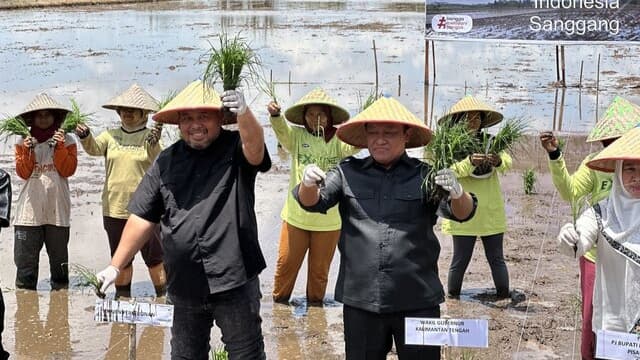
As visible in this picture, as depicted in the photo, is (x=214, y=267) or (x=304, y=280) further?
(x=304, y=280)

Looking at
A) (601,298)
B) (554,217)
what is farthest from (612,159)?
(554,217)

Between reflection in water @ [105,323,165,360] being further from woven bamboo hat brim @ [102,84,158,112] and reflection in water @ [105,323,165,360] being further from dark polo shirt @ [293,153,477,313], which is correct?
dark polo shirt @ [293,153,477,313]

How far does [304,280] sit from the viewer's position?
7.62 m

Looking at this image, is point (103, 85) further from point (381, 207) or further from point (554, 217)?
point (381, 207)

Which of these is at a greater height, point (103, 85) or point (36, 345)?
point (103, 85)

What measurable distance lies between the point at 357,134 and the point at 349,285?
0.76 meters

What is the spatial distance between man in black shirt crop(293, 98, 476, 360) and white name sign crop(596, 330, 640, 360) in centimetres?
71

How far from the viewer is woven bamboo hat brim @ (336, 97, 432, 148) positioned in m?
4.03

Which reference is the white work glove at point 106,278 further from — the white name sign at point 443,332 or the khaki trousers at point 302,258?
the khaki trousers at point 302,258

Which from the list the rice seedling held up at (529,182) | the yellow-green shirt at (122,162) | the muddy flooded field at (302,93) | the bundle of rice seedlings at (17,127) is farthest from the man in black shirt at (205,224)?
the rice seedling held up at (529,182)

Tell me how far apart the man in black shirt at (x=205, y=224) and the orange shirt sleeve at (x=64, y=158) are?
281cm

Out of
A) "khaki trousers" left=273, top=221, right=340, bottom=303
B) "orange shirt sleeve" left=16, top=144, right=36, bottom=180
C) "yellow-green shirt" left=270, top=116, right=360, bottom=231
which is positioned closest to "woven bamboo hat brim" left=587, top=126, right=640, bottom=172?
"yellow-green shirt" left=270, top=116, right=360, bottom=231

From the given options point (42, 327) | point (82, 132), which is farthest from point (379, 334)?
point (82, 132)

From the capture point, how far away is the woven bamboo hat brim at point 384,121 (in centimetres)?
403
